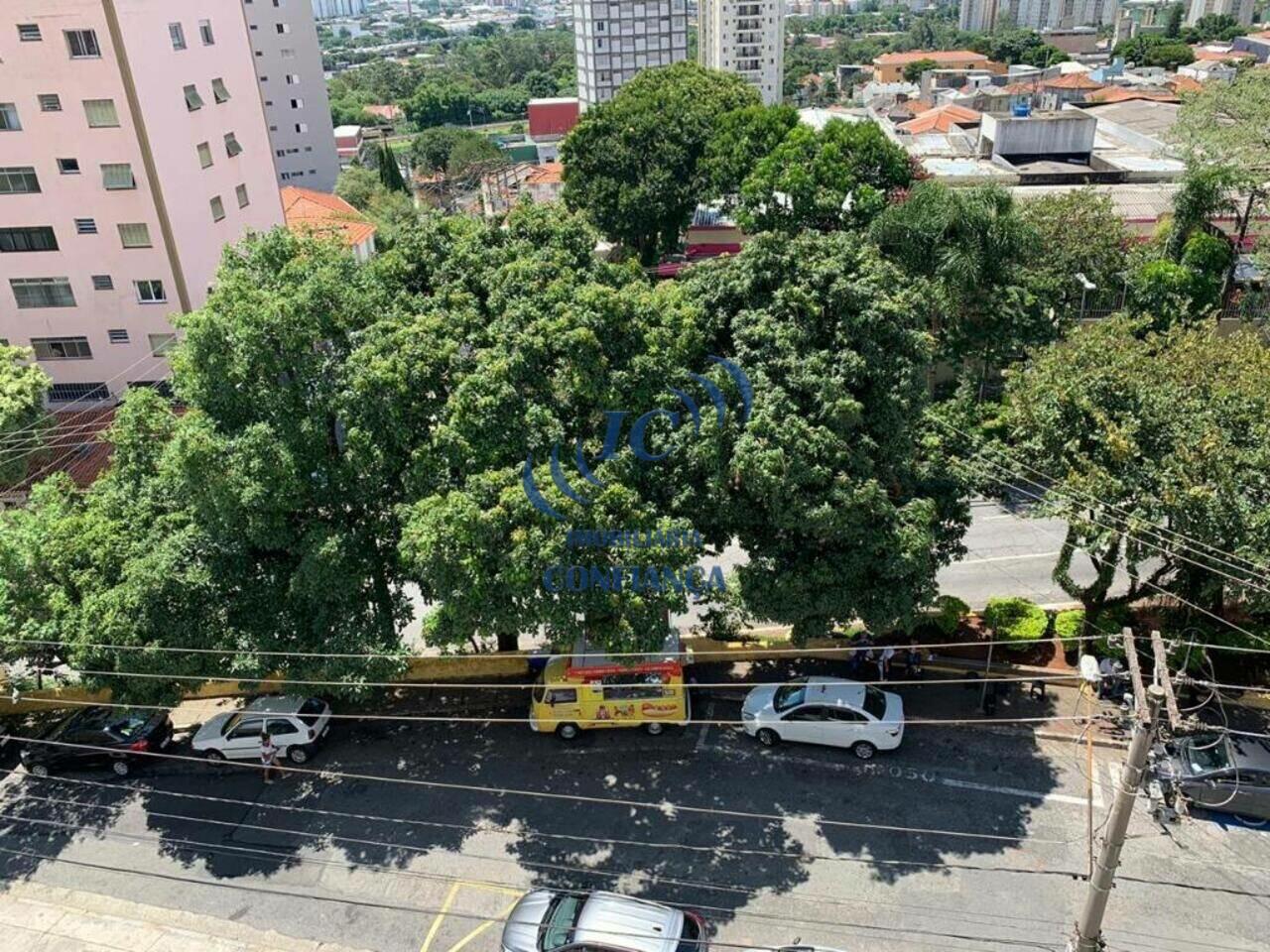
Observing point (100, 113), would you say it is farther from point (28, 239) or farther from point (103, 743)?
point (103, 743)

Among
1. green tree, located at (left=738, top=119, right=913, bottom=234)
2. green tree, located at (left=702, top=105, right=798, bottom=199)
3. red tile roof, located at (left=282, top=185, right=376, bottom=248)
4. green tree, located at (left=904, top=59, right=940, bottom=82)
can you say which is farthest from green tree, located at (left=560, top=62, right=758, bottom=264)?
green tree, located at (left=904, top=59, right=940, bottom=82)

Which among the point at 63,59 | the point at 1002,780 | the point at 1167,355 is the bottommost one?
the point at 1002,780

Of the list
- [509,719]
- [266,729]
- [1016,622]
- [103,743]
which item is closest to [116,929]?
[266,729]

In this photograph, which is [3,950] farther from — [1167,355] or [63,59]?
[63,59]

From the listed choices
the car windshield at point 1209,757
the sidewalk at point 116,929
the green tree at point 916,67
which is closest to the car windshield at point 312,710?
the sidewalk at point 116,929

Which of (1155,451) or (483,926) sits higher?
(1155,451)

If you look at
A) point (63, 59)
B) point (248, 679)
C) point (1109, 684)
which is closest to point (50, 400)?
point (63, 59)
